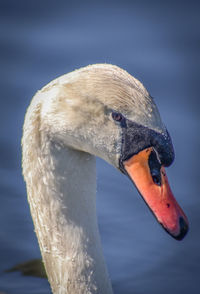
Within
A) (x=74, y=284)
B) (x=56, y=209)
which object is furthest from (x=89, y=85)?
(x=74, y=284)

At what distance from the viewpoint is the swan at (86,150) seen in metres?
3.47

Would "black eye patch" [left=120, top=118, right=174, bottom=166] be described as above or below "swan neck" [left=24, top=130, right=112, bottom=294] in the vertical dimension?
above

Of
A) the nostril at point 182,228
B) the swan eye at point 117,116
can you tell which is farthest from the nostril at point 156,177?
the swan eye at point 117,116

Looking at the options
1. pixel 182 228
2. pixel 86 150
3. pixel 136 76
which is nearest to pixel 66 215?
pixel 86 150

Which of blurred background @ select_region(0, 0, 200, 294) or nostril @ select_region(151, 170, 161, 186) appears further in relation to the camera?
blurred background @ select_region(0, 0, 200, 294)

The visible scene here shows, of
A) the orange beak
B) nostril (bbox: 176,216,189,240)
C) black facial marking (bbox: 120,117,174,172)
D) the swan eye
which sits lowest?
nostril (bbox: 176,216,189,240)

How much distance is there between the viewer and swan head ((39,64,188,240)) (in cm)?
345

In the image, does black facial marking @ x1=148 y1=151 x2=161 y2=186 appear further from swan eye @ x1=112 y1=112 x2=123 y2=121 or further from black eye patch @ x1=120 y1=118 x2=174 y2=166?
swan eye @ x1=112 y1=112 x2=123 y2=121

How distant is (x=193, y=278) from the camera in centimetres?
577

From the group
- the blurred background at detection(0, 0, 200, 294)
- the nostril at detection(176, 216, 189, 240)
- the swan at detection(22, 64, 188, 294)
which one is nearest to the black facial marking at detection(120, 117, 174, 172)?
the swan at detection(22, 64, 188, 294)

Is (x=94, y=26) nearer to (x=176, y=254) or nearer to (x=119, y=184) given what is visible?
(x=119, y=184)

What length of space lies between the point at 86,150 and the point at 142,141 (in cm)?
32

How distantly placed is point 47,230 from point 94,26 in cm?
466

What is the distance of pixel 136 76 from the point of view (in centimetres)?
724
